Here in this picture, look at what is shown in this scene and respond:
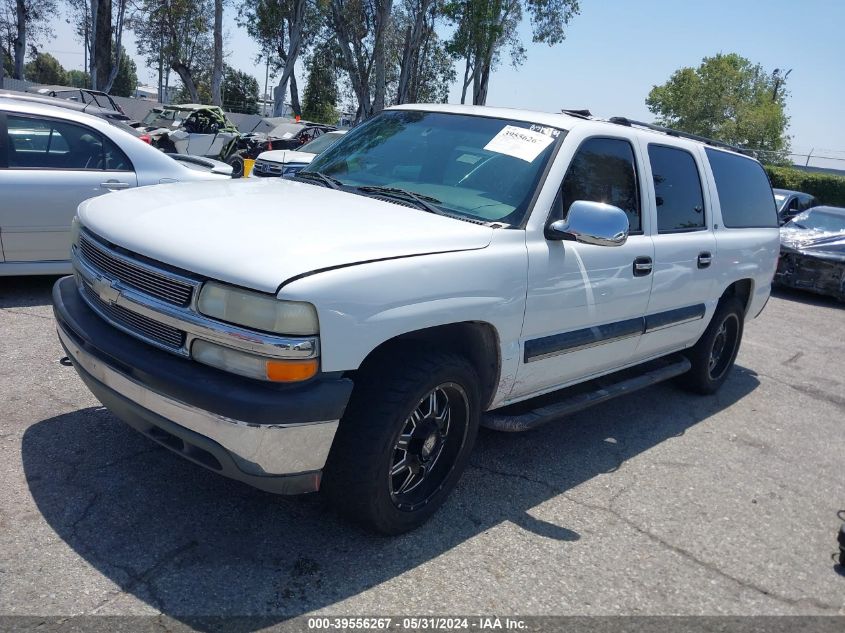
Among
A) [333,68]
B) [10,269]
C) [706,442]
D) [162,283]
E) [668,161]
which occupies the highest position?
[333,68]

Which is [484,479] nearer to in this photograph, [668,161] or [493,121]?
[493,121]

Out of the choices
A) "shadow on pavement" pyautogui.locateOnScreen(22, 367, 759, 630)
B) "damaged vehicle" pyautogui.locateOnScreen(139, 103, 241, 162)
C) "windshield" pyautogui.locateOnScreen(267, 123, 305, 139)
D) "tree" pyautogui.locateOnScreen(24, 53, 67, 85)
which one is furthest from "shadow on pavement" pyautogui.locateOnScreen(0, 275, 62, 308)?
"tree" pyautogui.locateOnScreen(24, 53, 67, 85)

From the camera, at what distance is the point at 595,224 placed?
3357mm

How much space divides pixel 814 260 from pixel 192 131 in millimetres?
15182

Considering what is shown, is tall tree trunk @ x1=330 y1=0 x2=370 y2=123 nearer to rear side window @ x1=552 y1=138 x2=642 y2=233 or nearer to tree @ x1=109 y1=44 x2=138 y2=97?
rear side window @ x1=552 y1=138 x2=642 y2=233

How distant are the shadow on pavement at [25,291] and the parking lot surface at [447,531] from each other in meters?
1.22

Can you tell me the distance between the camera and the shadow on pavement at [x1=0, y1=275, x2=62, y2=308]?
5.98 metres

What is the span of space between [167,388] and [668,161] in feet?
11.2

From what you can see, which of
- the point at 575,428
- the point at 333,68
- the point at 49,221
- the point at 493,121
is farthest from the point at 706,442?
the point at 333,68

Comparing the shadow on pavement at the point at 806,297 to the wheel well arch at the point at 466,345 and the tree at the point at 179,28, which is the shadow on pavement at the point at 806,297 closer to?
the wheel well arch at the point at 466,345

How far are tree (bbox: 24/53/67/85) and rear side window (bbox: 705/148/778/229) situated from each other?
75579 millimetres

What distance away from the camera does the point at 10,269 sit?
19.4 ft

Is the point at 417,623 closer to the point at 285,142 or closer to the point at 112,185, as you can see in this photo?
the point at 112,185

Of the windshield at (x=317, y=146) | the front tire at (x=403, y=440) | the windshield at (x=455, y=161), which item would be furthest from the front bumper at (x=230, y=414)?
the windshield at (x=317, y=146)
